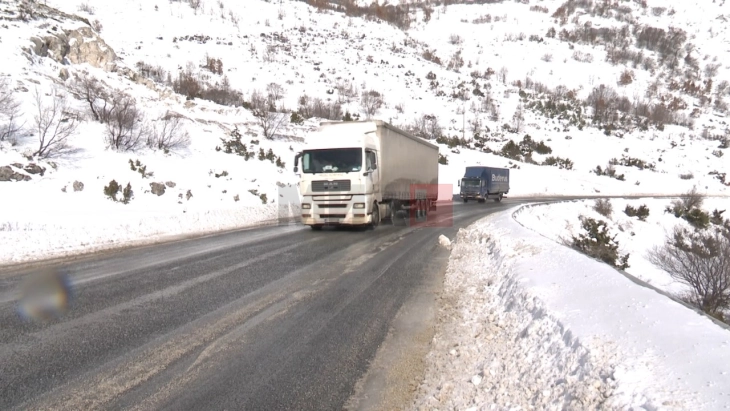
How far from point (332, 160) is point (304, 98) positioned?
3981 cm

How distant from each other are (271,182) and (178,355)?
21084 millimetres

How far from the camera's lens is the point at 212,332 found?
5.16m

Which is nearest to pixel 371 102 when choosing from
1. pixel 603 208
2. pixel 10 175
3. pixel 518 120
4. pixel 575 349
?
pixel 518 120

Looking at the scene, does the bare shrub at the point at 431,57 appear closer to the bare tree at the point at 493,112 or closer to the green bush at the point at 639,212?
the bare tree at the point at 493,112

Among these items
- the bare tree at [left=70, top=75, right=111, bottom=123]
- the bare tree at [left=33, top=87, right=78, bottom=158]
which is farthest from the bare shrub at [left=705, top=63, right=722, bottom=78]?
the bare tree at [left=33, top=87, right=78, bottom=158]

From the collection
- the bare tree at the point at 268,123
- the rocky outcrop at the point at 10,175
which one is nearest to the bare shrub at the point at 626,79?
the bare tree at the point at 268,123

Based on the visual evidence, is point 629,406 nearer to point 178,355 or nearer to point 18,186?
point 178,355

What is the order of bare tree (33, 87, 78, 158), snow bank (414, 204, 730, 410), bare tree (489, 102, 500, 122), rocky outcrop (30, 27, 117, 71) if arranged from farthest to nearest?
bare tree (489, 102, 500, 122) < rocky outcrop (30, 27, 117, 71) < bare tree (33, 87, 78, 158) < snow bank (414, 204, 730, 410)

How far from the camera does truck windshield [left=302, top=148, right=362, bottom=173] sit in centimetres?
1382

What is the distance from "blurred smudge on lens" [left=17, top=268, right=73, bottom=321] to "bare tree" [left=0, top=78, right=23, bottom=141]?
14100 mm

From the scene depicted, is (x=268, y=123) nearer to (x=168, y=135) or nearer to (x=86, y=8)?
(x=168, y=135)

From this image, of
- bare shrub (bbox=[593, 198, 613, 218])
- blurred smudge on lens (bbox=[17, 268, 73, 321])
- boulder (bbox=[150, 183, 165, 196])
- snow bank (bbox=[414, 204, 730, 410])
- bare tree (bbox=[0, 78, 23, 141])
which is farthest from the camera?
bare shrub (bbox=[593, 198, 613, 218])

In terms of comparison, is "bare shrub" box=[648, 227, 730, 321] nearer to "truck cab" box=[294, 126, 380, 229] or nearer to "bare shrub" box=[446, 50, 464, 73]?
"truck cab" box=[294, 126, 380, 229]

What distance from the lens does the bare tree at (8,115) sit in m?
18.1
